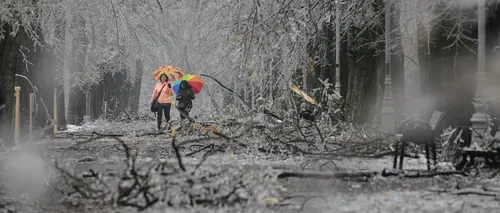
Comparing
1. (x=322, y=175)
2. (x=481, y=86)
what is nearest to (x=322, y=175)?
(x=322, y=175)

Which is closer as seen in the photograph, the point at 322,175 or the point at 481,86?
the point at 322,175

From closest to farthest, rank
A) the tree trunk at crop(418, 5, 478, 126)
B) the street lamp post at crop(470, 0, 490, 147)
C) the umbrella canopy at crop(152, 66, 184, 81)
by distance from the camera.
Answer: the street lamp post at crop(470, 0, 490, 147), the tree trunk at crop(418, 5, 478, 126), the umbrella canopy at crop(152, 66, 184, 81)

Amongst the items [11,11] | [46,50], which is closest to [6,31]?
[11,11]

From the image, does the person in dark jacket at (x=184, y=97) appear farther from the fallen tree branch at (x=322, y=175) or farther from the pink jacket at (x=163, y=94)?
the fallen tree branch at (x=322, y=175)

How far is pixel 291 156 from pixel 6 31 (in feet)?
21.0

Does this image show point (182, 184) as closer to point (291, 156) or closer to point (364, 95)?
point (291, 156)

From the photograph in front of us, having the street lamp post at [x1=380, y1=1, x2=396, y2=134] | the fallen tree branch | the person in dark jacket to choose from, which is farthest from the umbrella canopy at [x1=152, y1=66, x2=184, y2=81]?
the fallen tree branch

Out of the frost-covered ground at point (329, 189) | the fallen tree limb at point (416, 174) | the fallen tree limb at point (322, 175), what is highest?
the fallen tree limb at point (322, 175)

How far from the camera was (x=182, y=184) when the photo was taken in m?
6.93

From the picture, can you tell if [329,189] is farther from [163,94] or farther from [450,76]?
[163,94]

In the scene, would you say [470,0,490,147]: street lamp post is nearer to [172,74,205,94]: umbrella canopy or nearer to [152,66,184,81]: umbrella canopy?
[172,74,205,94]: umbrella canopy

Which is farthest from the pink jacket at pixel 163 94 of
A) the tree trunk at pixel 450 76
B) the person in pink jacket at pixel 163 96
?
the tree trunk at pixel 450 76

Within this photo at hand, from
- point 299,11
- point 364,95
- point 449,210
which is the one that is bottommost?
point 449,210

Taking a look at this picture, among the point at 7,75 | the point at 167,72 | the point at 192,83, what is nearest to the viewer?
the point at 7,75
